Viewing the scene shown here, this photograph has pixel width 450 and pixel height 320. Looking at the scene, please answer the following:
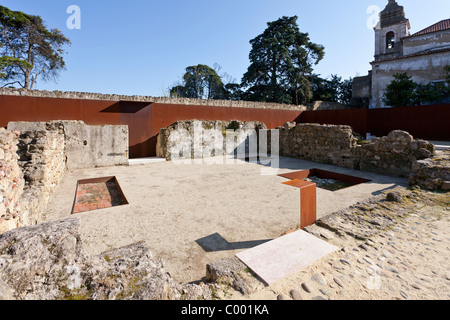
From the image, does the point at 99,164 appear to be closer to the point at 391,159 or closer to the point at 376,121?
the point at 391,159

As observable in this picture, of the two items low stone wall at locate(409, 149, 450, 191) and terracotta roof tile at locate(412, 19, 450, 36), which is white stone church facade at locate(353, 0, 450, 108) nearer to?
terracotta roof tile at locate(412, 19, 450, 36)

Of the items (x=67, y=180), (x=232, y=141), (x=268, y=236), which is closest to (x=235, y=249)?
(x=268, y=236)

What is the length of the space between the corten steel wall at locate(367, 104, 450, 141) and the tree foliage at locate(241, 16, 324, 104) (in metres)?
9.67

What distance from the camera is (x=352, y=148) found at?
646 cm

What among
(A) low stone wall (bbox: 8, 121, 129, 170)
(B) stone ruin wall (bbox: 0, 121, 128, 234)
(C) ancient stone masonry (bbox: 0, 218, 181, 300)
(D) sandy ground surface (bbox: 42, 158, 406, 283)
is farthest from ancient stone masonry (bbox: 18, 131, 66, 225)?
(A) low stone wall (bbox: 8, 121, 129, 170)

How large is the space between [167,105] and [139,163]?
326 cm

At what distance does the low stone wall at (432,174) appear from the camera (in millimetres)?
3758

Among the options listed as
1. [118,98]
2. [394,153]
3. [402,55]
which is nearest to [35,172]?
[118,98]

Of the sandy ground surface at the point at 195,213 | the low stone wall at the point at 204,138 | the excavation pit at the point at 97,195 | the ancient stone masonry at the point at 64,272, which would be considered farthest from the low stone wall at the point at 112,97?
the ancient stone masonry at the point at 64,272

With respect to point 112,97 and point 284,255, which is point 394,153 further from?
point 112,97

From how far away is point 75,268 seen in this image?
1255 millimetres

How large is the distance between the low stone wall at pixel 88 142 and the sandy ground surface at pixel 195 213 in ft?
3.20

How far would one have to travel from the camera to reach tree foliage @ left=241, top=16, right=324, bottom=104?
2083cm
